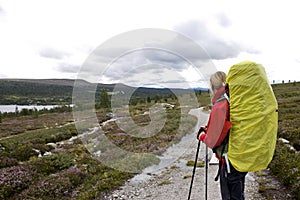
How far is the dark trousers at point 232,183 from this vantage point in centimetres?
408

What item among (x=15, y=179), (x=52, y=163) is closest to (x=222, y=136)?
(x=15, y=179)

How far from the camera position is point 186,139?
16.8 meters

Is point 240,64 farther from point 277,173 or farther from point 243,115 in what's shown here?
point 277,173

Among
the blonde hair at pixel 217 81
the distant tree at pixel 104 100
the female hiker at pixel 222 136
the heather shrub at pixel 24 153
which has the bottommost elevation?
the heather shrub at pixel 24 153

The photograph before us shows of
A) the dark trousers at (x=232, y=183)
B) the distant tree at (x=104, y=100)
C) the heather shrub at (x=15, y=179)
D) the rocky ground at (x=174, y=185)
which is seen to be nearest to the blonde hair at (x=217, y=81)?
the dark trousers at (x=232, y=183)

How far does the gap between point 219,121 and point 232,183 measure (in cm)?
137

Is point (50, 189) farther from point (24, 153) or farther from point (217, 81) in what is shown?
point (24, 153)

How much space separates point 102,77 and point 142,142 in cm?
896

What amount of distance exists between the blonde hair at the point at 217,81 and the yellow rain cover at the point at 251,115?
48cm

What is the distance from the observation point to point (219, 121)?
12.2ft

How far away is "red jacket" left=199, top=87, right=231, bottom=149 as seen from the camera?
369 cm

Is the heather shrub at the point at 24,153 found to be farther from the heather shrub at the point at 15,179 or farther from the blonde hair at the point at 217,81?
the blonde hair at the point at 217,81

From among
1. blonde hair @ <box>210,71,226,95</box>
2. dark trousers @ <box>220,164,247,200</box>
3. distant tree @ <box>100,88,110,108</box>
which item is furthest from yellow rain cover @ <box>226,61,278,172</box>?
distant tree @ <box>100,88,110,108</box>

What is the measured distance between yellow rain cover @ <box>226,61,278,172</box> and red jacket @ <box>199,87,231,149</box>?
0.38ft
